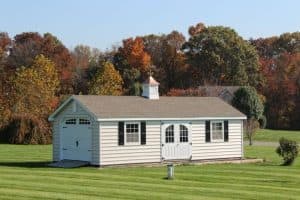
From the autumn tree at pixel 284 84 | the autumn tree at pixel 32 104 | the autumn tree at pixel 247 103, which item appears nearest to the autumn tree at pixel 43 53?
the autumn tree at pixel 32 104

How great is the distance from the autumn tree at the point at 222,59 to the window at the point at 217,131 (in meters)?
54.5

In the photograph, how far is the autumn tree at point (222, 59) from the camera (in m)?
92.2

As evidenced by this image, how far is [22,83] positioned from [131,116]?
33.1 meters

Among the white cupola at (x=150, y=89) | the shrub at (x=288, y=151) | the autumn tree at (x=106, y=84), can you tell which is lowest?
the shrub at (x=288, y=151)

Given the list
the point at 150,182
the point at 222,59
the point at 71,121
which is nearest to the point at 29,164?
the point at 71,121

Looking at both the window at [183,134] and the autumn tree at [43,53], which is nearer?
the window at [183,134]

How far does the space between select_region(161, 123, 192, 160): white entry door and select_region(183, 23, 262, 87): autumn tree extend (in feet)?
184

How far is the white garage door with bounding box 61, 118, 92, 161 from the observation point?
33.0 m

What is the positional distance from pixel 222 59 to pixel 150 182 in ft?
227

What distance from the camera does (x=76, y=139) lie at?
3388cm

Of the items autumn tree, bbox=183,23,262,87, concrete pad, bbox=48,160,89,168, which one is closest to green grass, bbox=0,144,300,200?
concrete pad, bbox=48,160,89,168

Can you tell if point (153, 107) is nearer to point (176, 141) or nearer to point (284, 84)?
point (176, 141)

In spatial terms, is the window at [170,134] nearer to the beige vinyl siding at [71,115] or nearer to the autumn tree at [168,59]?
the beige vinyl siding at [71,115]

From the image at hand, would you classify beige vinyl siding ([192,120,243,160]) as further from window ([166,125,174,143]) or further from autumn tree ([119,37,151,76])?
autumn tree ([119,37,151,76])
